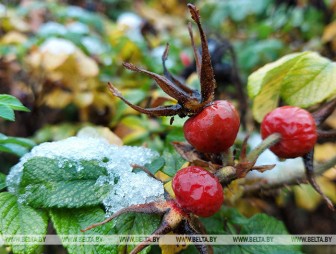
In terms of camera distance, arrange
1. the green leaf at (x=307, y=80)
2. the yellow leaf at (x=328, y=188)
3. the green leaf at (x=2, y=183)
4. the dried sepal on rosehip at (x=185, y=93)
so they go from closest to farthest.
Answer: the dried sepal on rosehip at (x=185, y=93)
the green leaf at (x=2, y=183)
the green leaf at (x=307, y=80)
the yellow leaf at (x=328, y=188)

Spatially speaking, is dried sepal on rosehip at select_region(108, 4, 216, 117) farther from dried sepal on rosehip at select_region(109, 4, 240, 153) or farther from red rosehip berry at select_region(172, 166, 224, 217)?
red rosehip berry at select_region(172, 166, 224, 217)

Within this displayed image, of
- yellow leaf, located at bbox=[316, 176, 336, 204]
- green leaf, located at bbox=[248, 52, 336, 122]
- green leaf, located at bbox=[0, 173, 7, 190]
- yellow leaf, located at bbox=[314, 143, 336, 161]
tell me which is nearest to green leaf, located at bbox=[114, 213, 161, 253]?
green leaf, located at bbox=[0, 173, 7, 190]

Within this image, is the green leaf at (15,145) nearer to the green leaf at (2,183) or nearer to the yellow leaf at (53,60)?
the green leaf at (2,183)

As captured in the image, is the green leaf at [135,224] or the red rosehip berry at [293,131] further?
the red rosehip berry at [293,131]

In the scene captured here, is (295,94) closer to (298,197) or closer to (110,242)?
(110,242)

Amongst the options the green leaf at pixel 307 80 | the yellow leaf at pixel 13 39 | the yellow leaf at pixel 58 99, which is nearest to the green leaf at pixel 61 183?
the green leaf at pixel 307 80

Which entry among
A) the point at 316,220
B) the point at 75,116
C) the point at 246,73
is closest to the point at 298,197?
the point at 316,220

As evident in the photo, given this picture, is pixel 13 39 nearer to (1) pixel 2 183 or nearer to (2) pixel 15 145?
(2) pixel 15 145
